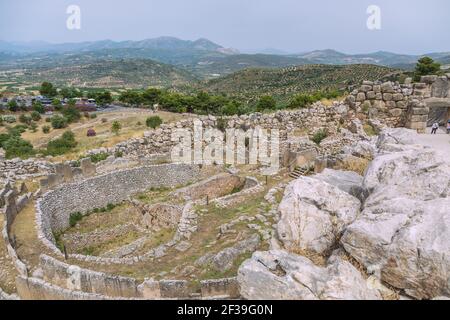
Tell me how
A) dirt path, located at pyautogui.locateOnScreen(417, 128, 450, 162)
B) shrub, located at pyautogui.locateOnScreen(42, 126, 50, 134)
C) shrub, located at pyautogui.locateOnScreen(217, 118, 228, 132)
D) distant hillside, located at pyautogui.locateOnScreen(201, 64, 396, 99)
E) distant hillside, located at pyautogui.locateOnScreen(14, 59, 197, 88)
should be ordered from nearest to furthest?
dirt path, located at pyautogui.locateOnScreen(417, 128, 450, 162), shrub, located at pyautogui.locateOnScreen(217, 118, 228, 132), shrub, located at pyautogui.locateOnScreen(42, 126, 50, 134), distant hillside, located at pyautogui.locateOnScreen(201, 64, 396, 99), distant hillside, located at pyautogui.locateOnScreen(14, 59, 197, 88)

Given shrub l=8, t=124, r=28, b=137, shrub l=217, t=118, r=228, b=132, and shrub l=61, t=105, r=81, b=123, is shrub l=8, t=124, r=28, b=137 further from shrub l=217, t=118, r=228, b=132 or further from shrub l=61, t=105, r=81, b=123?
shrub l=217, t=118, r=228, b=132

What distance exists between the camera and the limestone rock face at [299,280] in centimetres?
533

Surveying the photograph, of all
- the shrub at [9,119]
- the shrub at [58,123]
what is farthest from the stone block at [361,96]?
the shrub at [9,119]

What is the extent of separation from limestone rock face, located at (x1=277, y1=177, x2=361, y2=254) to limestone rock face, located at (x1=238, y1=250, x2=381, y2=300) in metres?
0.69

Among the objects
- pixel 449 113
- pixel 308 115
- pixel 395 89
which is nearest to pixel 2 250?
pixel 308 115

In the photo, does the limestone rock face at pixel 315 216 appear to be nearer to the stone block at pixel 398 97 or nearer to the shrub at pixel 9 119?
the stone block at pixel 398 97

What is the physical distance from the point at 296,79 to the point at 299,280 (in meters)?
84.5

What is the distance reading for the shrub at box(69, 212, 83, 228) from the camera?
1545 cm

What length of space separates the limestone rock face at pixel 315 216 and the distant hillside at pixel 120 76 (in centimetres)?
14197

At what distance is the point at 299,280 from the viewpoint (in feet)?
18.1

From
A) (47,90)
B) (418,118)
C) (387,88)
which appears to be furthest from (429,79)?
(47,90)

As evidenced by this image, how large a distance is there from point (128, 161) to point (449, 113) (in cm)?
1626

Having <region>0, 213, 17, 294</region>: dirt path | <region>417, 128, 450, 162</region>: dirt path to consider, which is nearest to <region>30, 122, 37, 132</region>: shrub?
<region>0, 213, 17, 294</region>: dirt path
